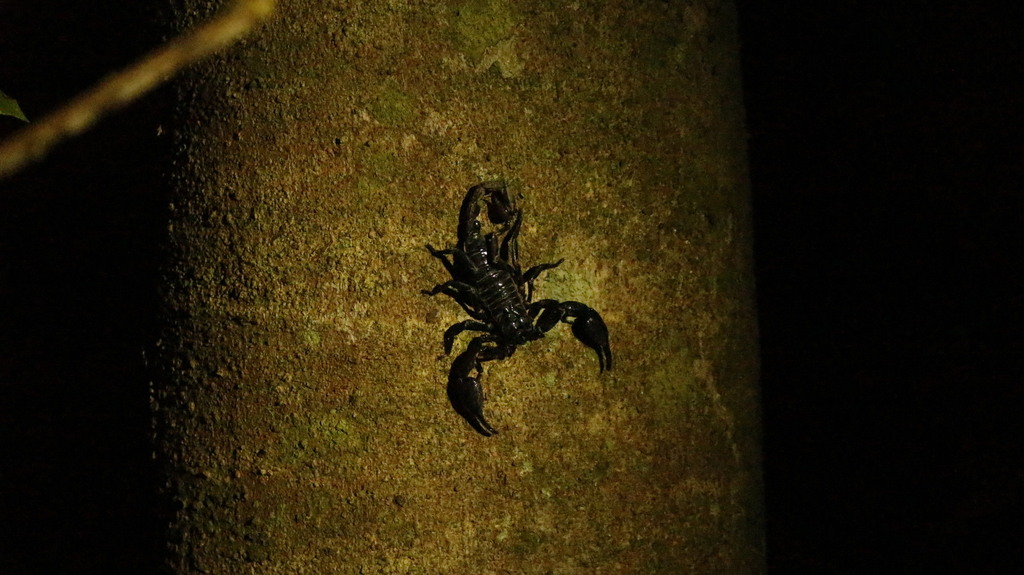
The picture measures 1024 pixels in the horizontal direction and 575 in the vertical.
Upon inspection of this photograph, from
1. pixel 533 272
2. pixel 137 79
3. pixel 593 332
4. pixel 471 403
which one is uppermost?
pixel 137 79

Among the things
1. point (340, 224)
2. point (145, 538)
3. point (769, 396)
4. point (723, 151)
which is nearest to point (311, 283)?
point (340, 224)

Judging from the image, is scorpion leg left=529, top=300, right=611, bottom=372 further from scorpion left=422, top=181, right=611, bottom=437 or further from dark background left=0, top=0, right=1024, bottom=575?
dark background left=0, top=0, right=1024, bottom=575

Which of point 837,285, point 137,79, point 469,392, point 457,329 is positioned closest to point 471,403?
point 469,392

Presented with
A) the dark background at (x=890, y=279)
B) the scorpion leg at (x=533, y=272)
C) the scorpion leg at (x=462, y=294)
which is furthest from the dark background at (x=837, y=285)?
the scorpion leg at (x=533, y=272)

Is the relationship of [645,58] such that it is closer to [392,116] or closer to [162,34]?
[392,116]

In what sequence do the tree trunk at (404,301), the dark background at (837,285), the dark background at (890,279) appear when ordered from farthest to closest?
the dark background at (890,279) < the dark background at (837,285) < the tree trunk at (404,301)

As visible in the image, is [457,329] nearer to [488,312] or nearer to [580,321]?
[488,312]

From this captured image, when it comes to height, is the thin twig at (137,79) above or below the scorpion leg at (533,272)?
above

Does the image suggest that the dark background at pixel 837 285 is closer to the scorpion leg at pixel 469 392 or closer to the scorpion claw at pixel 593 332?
the scorpion leg at pixel 469 392
